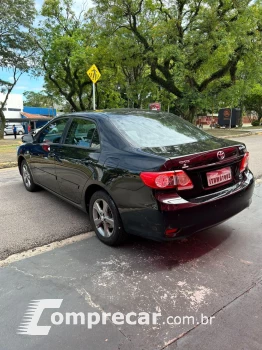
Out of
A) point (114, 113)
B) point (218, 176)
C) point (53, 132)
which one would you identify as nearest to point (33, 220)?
point (53, 132)

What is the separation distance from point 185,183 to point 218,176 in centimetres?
50

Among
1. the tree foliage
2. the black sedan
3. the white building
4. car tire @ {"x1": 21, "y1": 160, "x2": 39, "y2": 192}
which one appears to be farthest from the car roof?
the white building

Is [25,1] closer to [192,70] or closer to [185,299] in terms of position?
[192,70]

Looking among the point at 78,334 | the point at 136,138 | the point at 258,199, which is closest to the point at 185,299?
the point at 78,334

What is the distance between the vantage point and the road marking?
314 centimetres

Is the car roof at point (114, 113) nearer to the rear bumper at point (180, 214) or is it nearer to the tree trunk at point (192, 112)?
the rear bumper at point (180, 214)

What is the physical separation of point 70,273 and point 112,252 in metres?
0.59

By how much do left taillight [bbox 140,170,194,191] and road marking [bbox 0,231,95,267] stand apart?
144 centimetres

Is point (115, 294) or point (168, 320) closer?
point (168, 320)

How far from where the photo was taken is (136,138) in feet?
10.8

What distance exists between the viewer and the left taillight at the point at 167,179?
8.79 ft

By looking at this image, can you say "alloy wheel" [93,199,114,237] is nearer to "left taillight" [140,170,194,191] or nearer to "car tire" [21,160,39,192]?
"left taillight" [140,170,194,191]

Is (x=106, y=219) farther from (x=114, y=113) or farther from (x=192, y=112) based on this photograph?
(x=192, y=112)

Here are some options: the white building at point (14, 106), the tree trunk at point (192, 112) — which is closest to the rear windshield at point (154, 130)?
the tree trunk at point (192, 112)
